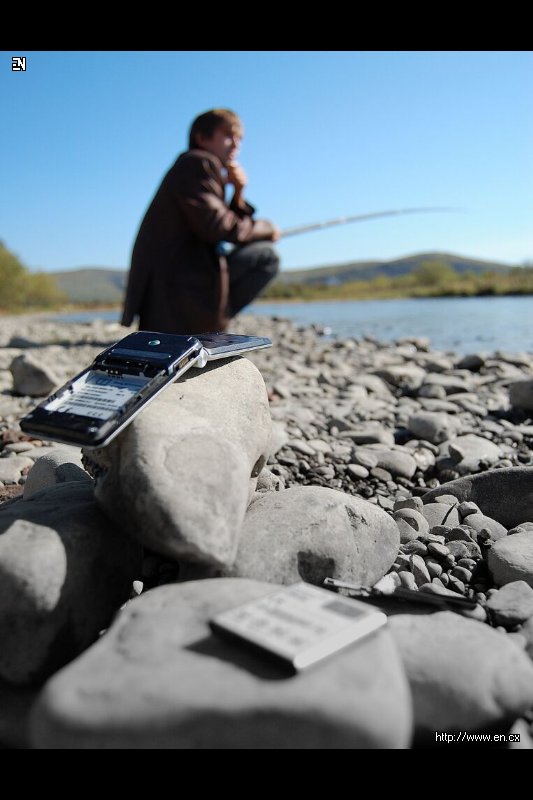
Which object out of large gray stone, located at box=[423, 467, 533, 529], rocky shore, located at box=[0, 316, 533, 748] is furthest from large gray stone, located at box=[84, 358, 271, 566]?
large gray stone, located at box=[423, 467, 533, 529]

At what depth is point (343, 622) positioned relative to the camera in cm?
148

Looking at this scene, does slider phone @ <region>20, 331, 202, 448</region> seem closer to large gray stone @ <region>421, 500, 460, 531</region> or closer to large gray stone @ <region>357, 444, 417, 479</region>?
large gray stone @ <region>421, 500, 460, 531</region>

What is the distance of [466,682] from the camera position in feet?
5.06

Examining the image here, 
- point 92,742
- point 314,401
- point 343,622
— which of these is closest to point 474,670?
point 343,622

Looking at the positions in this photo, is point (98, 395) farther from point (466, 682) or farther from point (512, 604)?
point (512, 604)

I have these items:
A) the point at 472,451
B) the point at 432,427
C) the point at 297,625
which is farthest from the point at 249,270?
the point at 297,625

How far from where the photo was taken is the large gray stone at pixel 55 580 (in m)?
1.75

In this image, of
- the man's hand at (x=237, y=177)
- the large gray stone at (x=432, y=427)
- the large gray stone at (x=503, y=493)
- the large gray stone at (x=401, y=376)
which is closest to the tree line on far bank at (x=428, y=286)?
the large gray stone at (x=401, y=376)

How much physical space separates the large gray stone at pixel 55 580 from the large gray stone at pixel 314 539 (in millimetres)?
380

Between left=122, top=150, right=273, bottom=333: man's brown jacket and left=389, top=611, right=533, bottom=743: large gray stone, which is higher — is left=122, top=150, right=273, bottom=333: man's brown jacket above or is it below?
above

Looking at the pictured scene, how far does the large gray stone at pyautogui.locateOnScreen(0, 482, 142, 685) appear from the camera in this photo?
5.73 ft

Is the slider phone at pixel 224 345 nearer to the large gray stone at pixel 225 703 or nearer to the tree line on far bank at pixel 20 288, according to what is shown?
the large gray stone at pixel 225 703

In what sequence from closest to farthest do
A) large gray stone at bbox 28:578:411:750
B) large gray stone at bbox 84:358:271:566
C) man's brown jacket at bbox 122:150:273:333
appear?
large gray stone at bbox 28:578:411:750 → large gray stone at bbox 84:358:271:566 → man's brown jacket at bbox 122:150:273:333

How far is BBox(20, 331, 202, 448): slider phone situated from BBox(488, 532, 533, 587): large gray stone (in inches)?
49.9
